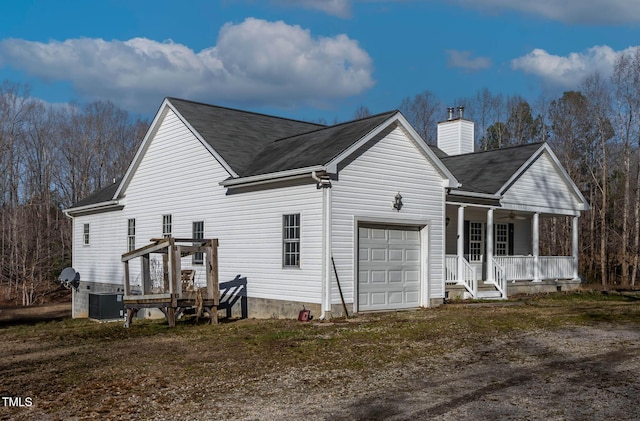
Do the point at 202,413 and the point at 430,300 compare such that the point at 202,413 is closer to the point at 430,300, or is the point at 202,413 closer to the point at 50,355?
the point at 50,355

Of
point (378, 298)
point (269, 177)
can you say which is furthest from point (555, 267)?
point (269, 177)

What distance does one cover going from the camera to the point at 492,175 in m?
23.3

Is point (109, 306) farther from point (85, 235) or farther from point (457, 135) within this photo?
point (457, 135)

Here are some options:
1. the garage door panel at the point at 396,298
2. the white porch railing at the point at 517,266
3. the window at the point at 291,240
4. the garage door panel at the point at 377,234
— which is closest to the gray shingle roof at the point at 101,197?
the window at the point at 291,240

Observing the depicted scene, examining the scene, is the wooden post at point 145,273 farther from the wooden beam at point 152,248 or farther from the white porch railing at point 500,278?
the white porch railing at point 500,278

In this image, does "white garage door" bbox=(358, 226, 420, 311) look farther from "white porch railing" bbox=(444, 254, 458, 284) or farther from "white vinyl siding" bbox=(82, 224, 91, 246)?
"white vinyl siding" bbox=(82, 224, 91, 246)

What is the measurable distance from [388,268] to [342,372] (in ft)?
25.0

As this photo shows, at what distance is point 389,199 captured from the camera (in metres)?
16.8

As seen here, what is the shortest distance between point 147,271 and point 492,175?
12181mm

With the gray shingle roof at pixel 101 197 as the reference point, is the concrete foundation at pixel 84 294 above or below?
below

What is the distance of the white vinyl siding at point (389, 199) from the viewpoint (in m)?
15.7

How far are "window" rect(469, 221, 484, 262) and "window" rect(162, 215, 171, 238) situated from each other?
10.4m

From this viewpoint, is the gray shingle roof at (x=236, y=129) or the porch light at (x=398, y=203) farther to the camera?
the gray shingle roof at (x=236, y=129)

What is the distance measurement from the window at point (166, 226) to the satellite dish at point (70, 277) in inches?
314
